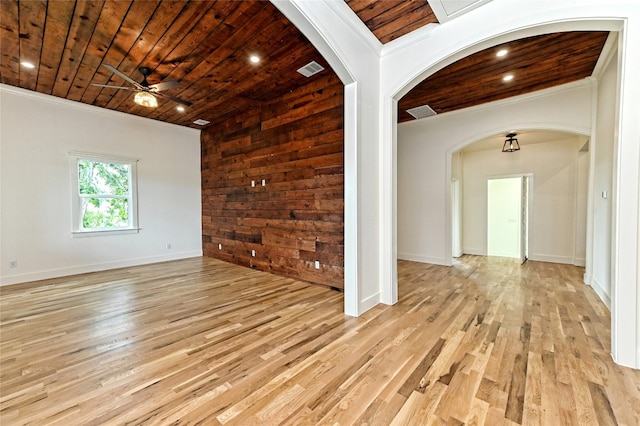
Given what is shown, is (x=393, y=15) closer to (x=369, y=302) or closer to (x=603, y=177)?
(x=369, y=302)

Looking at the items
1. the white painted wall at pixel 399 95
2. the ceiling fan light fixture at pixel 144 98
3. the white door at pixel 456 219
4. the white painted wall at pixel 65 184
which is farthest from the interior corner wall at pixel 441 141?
the white painted wall at pixel 65 184

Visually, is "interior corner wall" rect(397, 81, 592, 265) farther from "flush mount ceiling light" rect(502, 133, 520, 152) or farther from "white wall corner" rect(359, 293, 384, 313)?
"white wall corner" rect(359, 293, 384, 313)

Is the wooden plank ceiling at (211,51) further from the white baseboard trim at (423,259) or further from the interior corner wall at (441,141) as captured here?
the white baseboard trim at (423,259)

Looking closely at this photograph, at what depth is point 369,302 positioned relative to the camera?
118 inches

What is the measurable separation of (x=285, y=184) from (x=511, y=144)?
5.02m

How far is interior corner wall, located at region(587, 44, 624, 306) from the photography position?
9.87 ft

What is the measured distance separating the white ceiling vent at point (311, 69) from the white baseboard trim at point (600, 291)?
4.52 meters

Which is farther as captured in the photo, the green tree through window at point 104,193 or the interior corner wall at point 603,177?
the green tree through window at point 104,193

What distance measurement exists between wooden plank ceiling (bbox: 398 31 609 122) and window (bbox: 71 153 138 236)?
18.9ft

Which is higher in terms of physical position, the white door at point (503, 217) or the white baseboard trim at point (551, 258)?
the white door at point (503, 217)

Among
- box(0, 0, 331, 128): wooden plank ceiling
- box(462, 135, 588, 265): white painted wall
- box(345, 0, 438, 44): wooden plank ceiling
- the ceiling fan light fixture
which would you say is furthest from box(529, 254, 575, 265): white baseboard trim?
the ceiling fan light fixture

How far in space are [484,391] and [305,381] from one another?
117 centimetres

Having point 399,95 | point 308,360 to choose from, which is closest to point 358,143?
point 399,95

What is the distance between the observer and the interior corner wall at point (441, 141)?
4.02 metres
